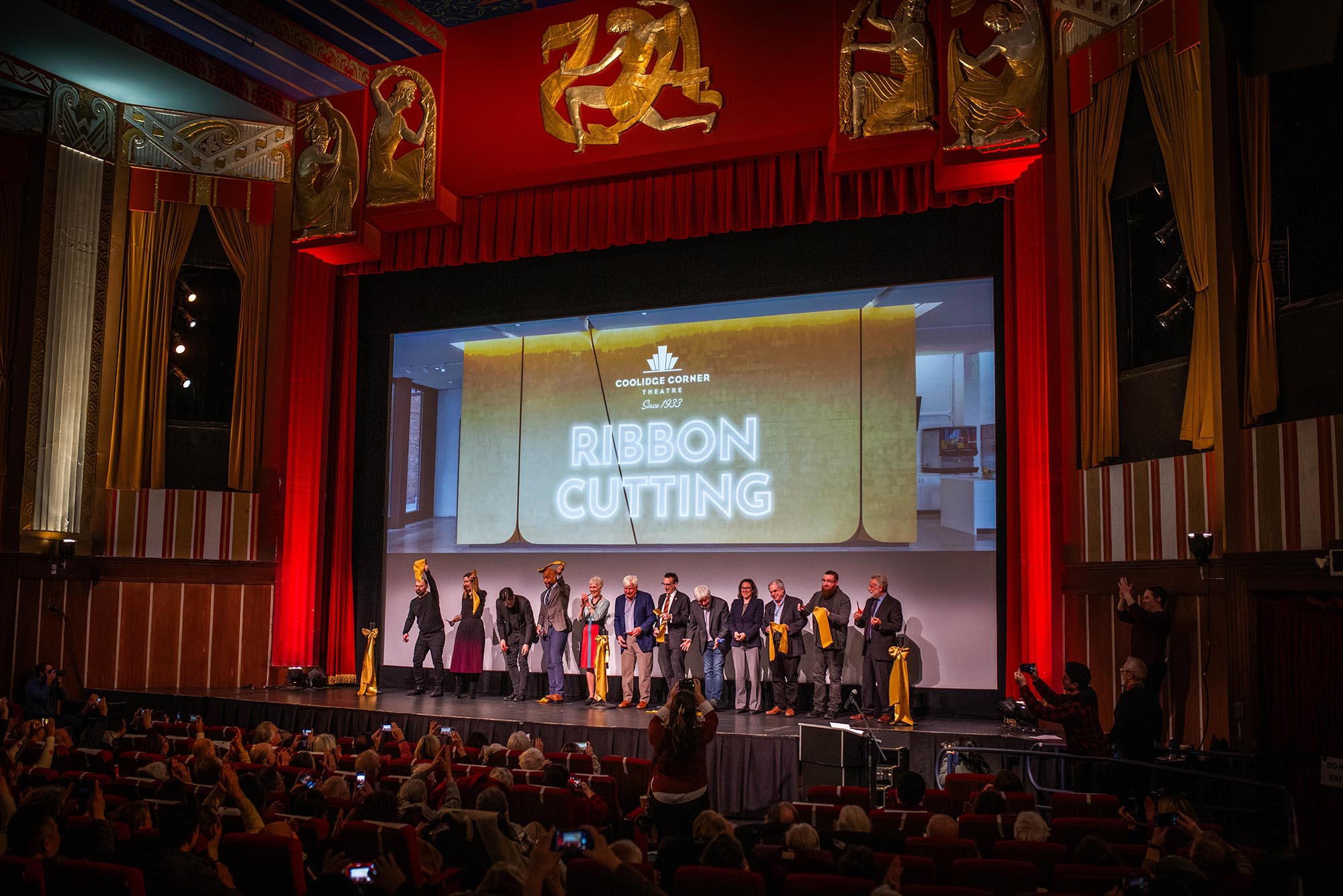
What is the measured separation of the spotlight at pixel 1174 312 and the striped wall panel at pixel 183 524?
922cm

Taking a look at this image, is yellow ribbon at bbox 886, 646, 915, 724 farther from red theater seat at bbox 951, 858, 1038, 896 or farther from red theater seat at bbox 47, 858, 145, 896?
red theater seat at bbox 47, 858, 145, 896

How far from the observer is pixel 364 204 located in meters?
11.1

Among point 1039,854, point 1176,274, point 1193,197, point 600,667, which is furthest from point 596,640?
point 1039,854

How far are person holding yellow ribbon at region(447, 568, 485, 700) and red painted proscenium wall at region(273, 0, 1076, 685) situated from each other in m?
1.71

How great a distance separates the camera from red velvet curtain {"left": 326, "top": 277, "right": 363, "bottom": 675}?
1203 cm

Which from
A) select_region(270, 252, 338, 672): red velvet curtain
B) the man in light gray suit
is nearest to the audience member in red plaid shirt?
the man in light gray suit

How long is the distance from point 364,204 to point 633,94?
322 cm

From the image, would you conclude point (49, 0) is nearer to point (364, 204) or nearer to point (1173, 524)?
point (364, 204)

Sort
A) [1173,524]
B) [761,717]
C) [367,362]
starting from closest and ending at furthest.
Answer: [1173,524]
[761,717]
[367,362]

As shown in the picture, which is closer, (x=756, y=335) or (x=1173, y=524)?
(x=1173, y=524)

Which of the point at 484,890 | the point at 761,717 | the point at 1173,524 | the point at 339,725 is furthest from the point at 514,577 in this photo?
the point at 484,890

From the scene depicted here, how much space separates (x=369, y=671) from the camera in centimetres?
1111

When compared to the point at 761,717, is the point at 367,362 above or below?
above

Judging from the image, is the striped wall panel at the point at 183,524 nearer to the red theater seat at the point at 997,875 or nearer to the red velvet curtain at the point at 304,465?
the red velvet curtain at the point at 304,465
